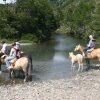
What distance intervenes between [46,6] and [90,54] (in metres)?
56.0

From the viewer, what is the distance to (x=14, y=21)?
72812 millimetres

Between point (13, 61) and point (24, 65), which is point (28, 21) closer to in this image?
point (13, 61)

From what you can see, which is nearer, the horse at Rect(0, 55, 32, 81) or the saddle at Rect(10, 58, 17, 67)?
the horse at Rect(0, 55, 32, 81)

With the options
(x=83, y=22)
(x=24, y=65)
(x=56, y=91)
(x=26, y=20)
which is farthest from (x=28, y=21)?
(x=56, y=91)

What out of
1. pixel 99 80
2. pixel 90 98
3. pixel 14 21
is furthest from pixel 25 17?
pixel 90 98

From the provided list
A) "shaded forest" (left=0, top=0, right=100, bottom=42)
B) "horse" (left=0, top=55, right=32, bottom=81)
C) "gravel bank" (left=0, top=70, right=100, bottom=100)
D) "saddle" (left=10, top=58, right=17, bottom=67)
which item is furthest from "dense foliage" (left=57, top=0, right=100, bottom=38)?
"gravel bank" (left=0, top=70, right=100, bottom=100)

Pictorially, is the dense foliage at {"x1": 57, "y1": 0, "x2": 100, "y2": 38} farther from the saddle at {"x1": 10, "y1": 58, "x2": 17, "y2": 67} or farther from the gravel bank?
the gravel bank

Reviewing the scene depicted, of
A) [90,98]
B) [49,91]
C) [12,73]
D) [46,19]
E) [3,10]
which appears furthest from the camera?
[46,19]

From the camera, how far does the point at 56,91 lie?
19688 millimetres

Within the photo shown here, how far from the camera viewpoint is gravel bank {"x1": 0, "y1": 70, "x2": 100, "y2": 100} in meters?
18.4

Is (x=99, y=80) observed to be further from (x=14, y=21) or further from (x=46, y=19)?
(x=46, y=19)

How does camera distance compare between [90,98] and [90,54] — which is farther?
[90,54]

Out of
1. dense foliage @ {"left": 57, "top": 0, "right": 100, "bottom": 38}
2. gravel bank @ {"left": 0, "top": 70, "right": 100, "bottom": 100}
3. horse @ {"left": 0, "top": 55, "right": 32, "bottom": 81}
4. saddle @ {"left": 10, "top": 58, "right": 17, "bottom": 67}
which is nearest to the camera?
gravel bank @ {"left": 0, "top": 70, "right": 100, "bottom": 100}

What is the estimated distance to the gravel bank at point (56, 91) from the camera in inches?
725
